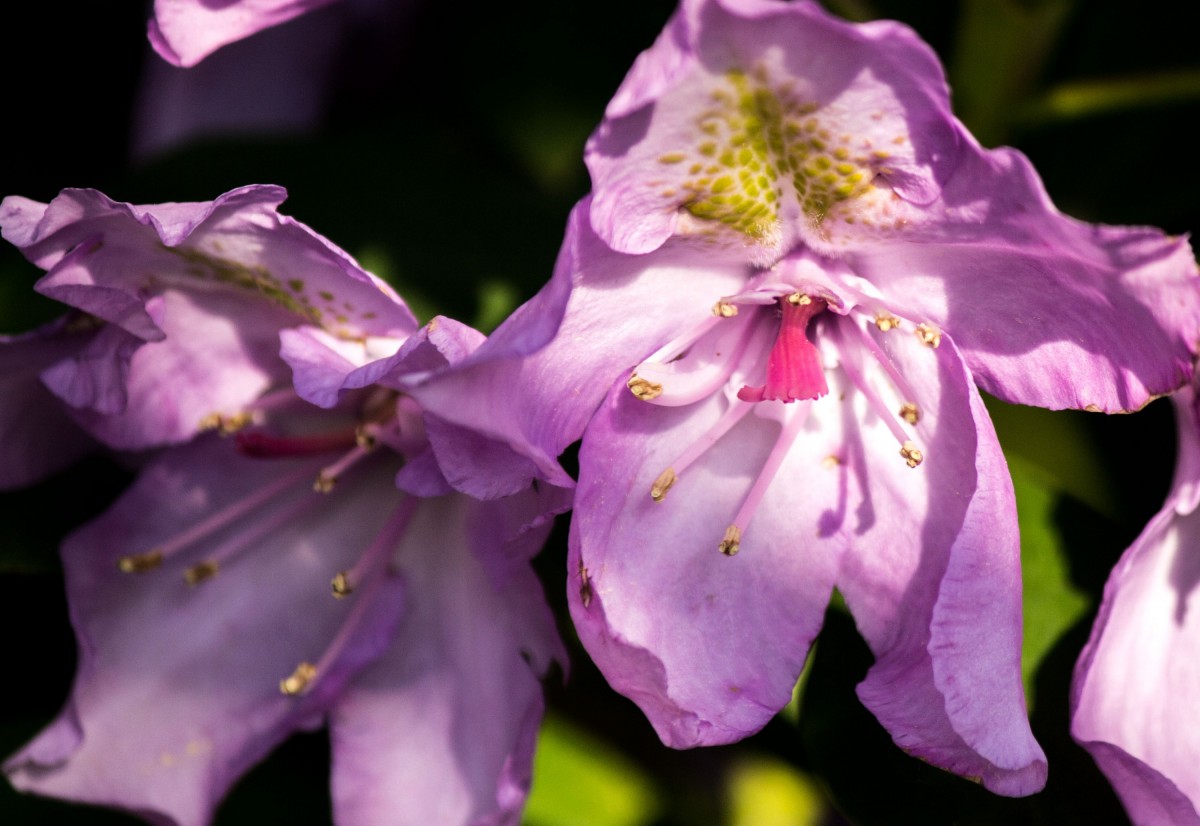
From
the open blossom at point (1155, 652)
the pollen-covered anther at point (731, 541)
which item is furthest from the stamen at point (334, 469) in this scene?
the open blossom at point (1155, 652)

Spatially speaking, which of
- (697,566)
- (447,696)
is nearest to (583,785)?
(447,696)

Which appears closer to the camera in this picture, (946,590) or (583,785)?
(946,590)

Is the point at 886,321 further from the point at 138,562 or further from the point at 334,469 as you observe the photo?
the point at 138,562

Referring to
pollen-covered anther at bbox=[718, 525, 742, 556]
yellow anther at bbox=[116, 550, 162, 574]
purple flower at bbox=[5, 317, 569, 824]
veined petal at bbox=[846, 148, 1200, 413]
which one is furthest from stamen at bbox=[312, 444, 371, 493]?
veined petal at bbox=[846, 148, 1200, 413]

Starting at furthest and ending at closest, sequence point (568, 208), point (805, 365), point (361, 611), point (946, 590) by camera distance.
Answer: point (568, 208), point (361, 611), point (805, 365), point (946, 590)

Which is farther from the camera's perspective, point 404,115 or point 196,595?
point 404,115

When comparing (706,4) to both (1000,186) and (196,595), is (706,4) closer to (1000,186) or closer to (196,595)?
(1000,186)

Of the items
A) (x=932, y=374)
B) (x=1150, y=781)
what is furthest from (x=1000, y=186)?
(x=1150, y=781)
